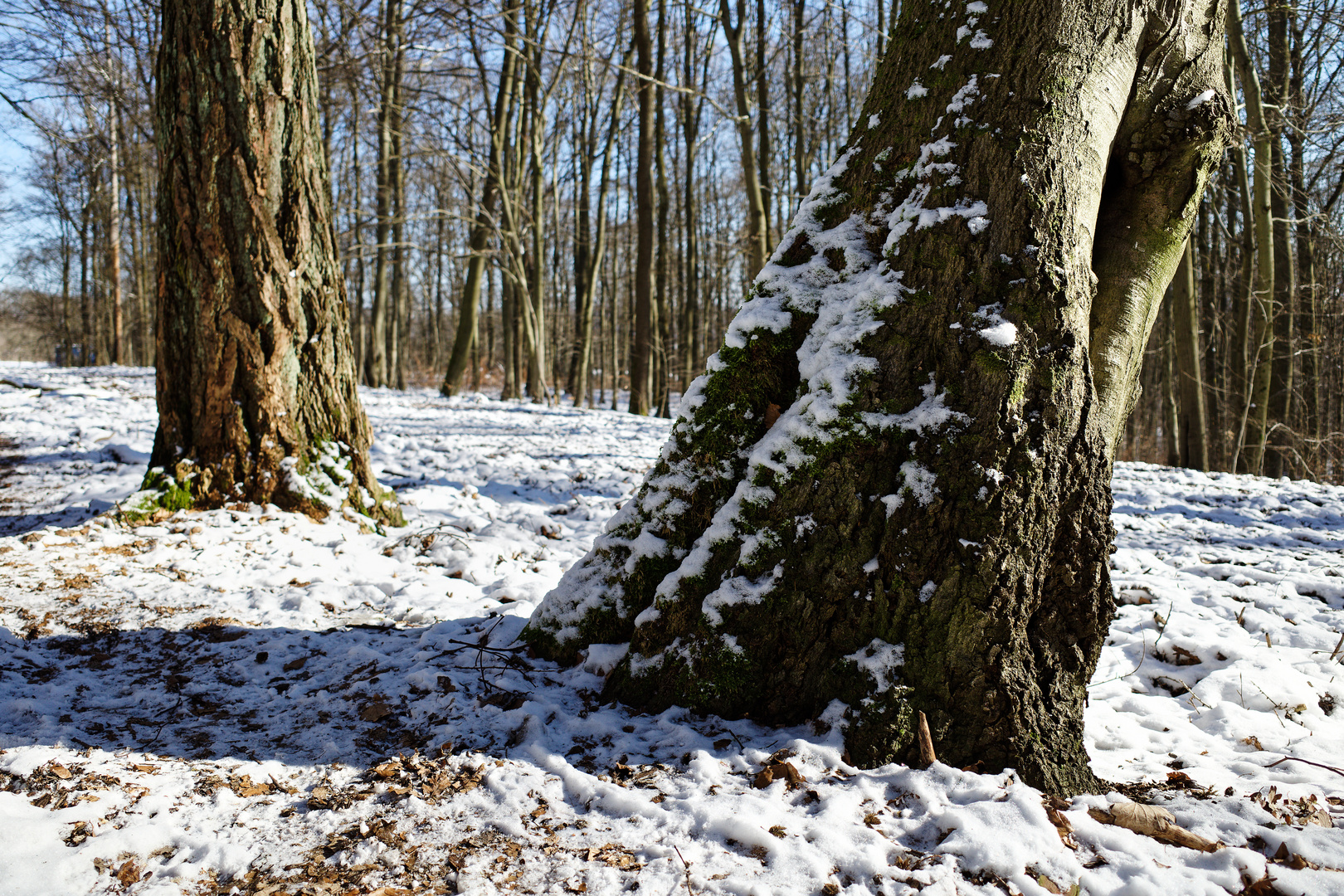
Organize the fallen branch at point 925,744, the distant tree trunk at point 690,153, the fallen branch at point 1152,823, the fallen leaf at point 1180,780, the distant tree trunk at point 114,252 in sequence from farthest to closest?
the distant tree trunk at point 114,252 < the distant tree trunk at point 690,153 < the fallen leaf at point 1180,780 < the fallen branch at point 925,744 < the fallen branch at point 1152,823

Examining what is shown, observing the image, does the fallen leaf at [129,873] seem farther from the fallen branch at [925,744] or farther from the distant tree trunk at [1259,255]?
the distant tree trunk at [1259,255]

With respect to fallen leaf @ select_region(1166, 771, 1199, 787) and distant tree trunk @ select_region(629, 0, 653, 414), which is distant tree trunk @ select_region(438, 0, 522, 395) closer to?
distant tree trunk @ select_region(629, 0, 653, 414)

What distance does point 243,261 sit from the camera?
3.94 metres

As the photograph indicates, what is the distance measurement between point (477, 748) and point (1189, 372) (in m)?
10.9

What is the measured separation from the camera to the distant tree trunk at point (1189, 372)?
9516 millimetres

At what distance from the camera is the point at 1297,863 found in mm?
1575

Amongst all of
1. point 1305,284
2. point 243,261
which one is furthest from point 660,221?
point 243,261

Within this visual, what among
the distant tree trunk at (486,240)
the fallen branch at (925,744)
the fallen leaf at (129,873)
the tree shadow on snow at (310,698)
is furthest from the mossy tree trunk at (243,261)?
the distant tree trunk at (486,240)

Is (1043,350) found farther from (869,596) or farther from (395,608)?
(395,608)

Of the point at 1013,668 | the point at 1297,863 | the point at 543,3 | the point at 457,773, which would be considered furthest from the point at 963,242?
the point at 543,3

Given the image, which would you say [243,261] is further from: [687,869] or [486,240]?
[486,240]

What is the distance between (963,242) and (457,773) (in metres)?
2.09

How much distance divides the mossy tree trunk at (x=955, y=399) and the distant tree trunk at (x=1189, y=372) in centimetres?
902

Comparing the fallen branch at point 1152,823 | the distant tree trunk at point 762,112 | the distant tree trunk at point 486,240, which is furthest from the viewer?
the distant tree trunk at point 486,240
